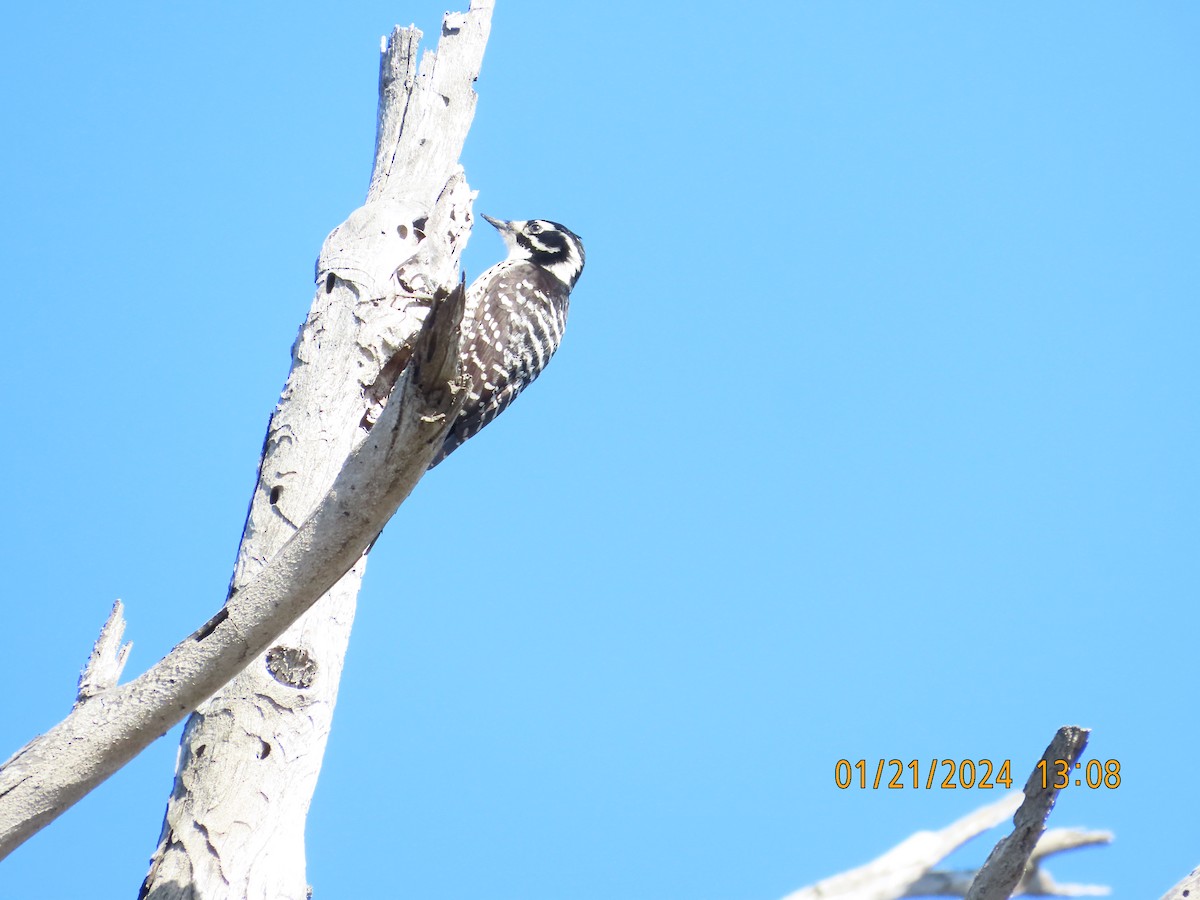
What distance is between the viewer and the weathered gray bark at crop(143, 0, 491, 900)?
10.4 ft

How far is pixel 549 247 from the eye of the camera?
20.0 feet

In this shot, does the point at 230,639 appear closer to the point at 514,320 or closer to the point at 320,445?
the point at 320,445

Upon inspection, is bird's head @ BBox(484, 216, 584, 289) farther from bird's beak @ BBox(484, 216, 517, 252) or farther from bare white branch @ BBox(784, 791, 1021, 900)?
bare white branch @ BBox(784, 791, 1021, 900)

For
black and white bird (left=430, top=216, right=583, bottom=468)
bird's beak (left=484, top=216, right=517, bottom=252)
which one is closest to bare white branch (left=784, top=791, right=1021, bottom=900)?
black and white bird (left=430, top=216, right=583, bottom=468)

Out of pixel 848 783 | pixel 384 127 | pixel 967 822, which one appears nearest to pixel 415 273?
pixel 384 127

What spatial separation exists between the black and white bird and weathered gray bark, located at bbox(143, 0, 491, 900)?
525mm

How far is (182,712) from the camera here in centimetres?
254

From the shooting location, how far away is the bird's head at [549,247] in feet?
20.0

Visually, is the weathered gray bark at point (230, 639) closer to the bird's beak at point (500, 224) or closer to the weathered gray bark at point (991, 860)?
the weathered gray bark at point (991, 860)

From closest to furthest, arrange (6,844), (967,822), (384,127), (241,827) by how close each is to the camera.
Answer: (6,844)
(967,822)
(241,827)
(384,127)

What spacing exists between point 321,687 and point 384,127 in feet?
7.96

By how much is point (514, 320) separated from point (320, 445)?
166 cm

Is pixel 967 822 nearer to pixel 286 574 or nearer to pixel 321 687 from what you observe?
pixel 286 574

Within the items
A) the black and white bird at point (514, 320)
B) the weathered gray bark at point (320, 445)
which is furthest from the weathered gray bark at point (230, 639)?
the black and white bird at point (514, 320)
